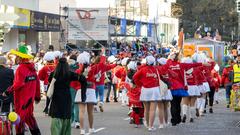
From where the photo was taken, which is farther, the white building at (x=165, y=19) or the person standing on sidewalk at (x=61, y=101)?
the white building at (x=165, y=19)

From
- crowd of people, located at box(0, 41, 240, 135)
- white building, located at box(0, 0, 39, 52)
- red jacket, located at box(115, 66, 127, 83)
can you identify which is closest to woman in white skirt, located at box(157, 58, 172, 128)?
crowd of people, located at box(0, 41, 240, 135)

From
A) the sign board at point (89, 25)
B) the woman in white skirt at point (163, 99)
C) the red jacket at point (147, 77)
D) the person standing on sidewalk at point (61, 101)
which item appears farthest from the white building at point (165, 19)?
the person standing on sidewalk at point (61, 101)

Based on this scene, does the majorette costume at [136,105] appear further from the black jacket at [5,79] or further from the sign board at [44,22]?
the sign board at [44,22]

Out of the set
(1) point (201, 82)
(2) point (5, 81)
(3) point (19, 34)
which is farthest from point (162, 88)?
(3) point (19, 34)

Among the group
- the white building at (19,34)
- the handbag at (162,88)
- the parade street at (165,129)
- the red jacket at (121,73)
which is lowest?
the parade street at (165,129)

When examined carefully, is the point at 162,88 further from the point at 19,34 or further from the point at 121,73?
the point at 19,34

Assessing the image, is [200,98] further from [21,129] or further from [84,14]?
[84,14]

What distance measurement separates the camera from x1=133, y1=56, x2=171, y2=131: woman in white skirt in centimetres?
1608

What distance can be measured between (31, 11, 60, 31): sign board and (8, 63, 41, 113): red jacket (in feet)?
64.9

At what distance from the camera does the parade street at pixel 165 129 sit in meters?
15.9

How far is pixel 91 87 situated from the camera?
50.9 ft

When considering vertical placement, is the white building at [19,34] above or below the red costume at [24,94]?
above

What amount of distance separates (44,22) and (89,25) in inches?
94.2

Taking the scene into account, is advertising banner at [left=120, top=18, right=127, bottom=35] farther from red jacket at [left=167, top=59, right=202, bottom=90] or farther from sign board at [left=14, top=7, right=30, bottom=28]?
red jacket at [left=167, top=59, right=202, bottom=90]
